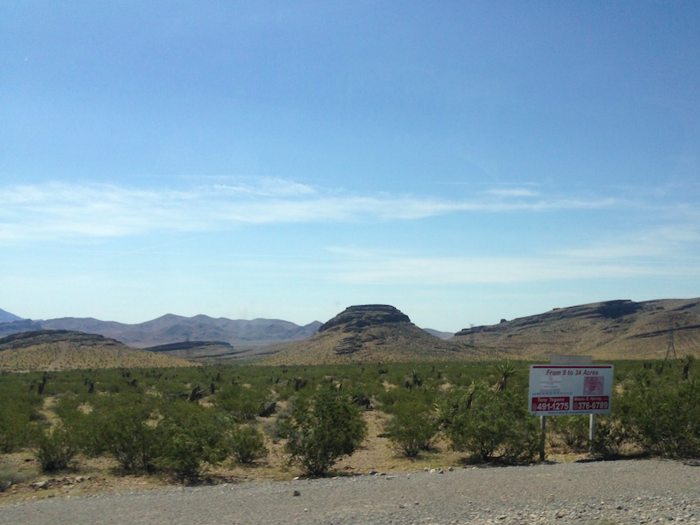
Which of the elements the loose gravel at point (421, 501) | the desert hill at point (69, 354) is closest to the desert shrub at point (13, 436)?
the loose gravel at point (421, 501)

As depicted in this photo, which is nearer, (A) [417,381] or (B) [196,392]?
(B) [196,392]

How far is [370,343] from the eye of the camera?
11569cm

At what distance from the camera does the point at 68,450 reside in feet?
52.3

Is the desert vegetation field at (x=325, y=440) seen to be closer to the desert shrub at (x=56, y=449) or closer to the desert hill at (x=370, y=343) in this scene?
the desert shrub at (x=56, y=449)

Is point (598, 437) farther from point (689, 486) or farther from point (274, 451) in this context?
point (274, 451)

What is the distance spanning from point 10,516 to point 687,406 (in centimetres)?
1630

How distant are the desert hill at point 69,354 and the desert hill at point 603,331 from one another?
7369 centimetres

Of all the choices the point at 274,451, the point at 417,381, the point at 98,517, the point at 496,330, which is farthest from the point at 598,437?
the point at 496,330

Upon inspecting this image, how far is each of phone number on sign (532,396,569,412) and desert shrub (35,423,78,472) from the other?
12928 millimetres

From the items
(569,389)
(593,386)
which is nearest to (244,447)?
(569,389)

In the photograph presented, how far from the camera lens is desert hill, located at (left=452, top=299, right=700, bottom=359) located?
115 meters

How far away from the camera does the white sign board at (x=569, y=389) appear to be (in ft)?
50.0

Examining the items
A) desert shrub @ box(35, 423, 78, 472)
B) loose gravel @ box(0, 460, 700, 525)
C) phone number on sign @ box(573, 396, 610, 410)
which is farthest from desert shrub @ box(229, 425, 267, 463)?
phone number on sign @ box(573, 396, 610, 410)

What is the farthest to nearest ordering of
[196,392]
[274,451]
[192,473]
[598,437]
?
[196,392], [274,451], [598,437], [192,473]
